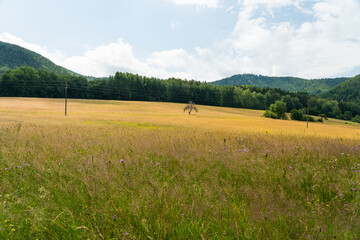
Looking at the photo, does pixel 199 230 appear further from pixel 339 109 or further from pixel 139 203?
pixel 339 109

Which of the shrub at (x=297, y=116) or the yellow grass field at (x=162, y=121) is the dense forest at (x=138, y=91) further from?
the yellow grass field at (x=162, y=121)

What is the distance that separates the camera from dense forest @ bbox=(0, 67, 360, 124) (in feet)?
292

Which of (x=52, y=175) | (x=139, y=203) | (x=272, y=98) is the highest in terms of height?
(x=272, y=98)

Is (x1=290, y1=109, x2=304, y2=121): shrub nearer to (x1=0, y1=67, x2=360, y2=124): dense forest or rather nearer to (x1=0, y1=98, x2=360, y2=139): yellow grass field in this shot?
(x1=0, y1=67, x2=360, y2=124): dense forest

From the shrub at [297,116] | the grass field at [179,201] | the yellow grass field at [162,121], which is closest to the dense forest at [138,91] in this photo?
the shrub at [297,116]

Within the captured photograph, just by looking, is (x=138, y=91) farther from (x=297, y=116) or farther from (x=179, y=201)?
(x=179, y=201)

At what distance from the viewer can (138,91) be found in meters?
113

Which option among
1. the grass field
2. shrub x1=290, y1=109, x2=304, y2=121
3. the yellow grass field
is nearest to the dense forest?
shrub x1=290, y1=109, x2=304, y2=121

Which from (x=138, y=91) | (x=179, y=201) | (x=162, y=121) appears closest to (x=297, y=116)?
(x=162, y=121)

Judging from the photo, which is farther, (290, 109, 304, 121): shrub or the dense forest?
(290, 109, 304, 121): shrub

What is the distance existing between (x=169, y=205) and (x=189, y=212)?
32 cm

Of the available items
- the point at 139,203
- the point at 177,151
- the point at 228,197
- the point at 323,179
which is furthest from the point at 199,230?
the point at 177,151

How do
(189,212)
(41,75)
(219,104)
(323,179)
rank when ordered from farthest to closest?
(219,104) < (41,75) < (323,179) < (189,212)

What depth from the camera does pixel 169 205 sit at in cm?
284
